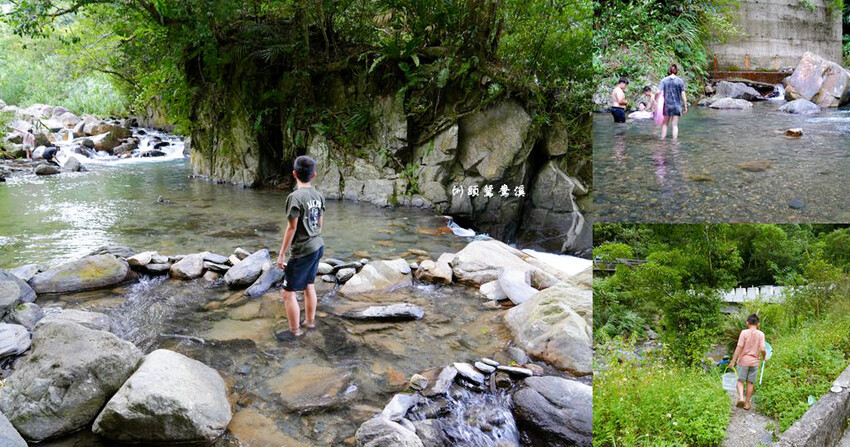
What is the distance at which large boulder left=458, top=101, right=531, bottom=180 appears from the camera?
9.77 meters

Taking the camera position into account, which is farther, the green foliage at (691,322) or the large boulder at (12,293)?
the large boulder at (12,293)

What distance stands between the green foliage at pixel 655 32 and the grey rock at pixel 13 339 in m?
4.28

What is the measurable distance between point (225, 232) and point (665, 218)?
23.3 ft

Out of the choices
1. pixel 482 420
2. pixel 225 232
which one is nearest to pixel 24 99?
pixel 225 232

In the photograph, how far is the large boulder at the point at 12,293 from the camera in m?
4.43

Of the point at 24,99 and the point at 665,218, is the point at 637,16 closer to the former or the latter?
the point at 665,218

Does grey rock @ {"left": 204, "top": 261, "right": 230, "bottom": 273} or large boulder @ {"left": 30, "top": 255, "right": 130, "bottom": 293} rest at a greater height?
large boulder @ {"left": 30, "top": 255, "right": 130, "bottom": 293}

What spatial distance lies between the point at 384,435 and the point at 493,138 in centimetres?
774

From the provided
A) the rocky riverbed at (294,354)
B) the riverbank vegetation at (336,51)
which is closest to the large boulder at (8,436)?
the rocky riverbed at (294,354)

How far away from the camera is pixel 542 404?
3.20 meters

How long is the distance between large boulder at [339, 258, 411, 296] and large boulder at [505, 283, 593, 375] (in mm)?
1574

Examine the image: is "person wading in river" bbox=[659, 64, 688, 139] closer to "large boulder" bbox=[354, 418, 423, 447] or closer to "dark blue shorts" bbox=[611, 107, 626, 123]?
"dark blue shorts" bbox=[611, 107, 626, 123]

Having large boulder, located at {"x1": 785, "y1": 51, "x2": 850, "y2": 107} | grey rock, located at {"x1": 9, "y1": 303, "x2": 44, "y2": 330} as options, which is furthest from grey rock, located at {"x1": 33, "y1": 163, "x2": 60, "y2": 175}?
large boulder, located at {"x1": 785, "y1": 51, "x2": 850, "y2": 107}

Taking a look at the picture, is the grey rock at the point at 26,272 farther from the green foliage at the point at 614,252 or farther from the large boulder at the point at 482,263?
the green foliage at the point at 614,252
